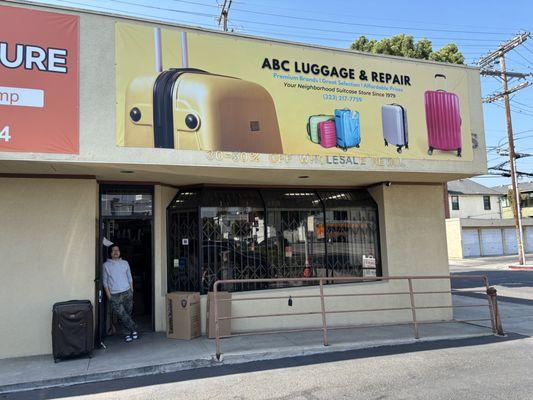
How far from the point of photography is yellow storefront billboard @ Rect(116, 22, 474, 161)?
761 centimetres

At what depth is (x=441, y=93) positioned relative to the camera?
32.4 feet

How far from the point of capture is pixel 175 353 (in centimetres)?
746

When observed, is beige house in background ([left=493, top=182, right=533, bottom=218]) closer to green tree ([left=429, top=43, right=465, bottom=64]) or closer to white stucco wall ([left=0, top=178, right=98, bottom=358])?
green tree ([left=429, top=43, right=465, bottom=64])

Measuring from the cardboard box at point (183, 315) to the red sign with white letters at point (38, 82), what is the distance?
3.37 meters

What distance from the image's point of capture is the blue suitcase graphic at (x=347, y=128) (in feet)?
29.0

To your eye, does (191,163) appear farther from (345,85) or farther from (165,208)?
(345,85)

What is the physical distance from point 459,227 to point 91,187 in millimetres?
33130

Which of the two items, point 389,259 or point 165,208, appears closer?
point 165,208

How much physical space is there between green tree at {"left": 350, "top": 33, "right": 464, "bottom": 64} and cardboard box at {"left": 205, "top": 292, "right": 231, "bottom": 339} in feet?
57.5

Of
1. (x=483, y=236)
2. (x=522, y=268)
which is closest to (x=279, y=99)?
(x=522, y=268)

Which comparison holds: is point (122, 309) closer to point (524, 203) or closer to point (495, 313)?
point (495, 313)

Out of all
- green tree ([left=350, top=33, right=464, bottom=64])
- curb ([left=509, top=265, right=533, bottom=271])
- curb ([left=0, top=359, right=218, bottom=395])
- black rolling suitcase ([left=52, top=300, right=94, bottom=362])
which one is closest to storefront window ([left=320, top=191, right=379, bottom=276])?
curb ([left=0, top=359, right=218, bottom=395])

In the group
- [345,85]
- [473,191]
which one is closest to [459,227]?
[473,191]

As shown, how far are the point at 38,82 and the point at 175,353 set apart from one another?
485cm
